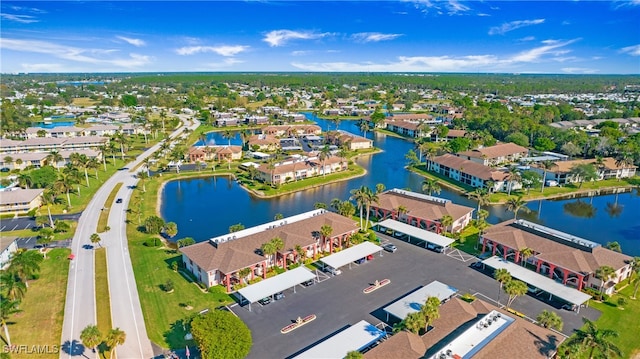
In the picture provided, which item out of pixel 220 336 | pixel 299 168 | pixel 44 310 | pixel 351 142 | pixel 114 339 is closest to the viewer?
pixel 114 339

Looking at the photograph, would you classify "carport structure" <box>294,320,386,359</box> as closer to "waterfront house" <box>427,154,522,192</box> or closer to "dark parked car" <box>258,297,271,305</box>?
"dark parked car" <box>258,297,271,305</box>

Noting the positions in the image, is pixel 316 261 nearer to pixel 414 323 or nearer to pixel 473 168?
pixel 414 323

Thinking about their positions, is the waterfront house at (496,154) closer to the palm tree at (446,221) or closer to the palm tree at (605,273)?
the palm tree at (446,221)

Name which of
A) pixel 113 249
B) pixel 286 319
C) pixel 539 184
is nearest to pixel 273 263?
pixel 286 319

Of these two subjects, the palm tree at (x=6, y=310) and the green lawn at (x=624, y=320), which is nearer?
the palm tree at (x=6, y=310)

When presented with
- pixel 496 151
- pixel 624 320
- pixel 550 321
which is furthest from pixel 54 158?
pixel 496 151

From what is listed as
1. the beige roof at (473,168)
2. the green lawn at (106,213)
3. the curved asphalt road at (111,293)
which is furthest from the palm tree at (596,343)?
the green lawn at (106,213)
